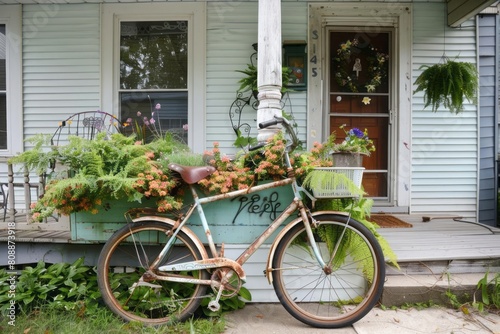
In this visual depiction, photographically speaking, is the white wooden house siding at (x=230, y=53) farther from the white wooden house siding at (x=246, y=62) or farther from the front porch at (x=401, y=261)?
the front porch at (x=401, y=261)

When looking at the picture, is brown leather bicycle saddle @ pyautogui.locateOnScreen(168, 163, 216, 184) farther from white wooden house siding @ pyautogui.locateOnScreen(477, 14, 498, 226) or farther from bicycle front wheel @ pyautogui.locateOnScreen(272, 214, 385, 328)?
white wooden house siding @ pyautogui.locateOnScreen(477, 14, 498, 226)

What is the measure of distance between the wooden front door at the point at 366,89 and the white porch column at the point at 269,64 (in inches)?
72.5

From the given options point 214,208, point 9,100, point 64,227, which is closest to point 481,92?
point 214,208

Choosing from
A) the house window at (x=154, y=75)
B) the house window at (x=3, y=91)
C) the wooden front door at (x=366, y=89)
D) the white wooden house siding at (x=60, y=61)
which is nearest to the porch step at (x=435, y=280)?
the wooden front door at (x=366, y=89)

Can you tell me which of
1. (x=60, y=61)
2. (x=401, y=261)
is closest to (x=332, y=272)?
(x=401, y=261)

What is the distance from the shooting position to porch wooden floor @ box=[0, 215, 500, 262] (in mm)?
2578

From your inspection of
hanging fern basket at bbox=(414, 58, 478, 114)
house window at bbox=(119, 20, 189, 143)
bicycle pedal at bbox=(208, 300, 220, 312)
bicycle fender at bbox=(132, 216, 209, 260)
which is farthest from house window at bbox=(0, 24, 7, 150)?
hanging fern basket at bbox=(414, 58, 478, 114)

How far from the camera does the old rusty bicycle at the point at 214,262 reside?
85.4 inches

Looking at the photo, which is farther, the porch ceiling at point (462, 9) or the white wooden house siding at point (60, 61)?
the white wooden house siding at point (60, 61)

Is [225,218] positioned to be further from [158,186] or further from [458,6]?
[458,6]

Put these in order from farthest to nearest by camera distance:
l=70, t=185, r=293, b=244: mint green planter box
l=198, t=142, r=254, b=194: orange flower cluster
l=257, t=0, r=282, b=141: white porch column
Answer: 1. l=257, t=0, r=282, b=141: white porch column
2. l=70, t=185, r=293, b=244: mint green planter box
3. l=198, t=142, r=254, b=194: orange flower cluster

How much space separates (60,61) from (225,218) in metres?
3.20

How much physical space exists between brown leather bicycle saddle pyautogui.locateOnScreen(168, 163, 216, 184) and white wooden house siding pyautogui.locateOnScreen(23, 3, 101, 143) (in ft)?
8.73

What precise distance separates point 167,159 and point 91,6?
9.76 ft
